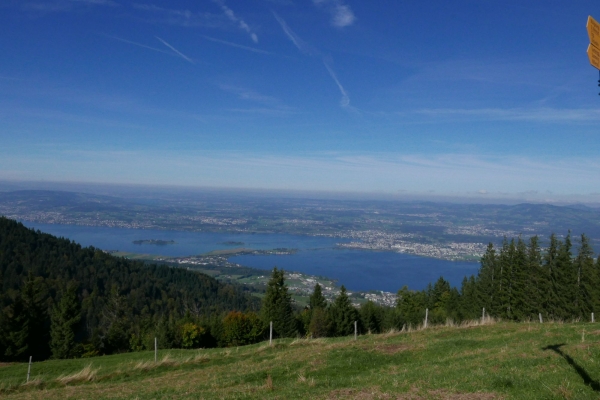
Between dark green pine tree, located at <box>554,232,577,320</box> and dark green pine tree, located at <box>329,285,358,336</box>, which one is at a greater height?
dark green pine tree, located at <box>554,232,577,320</box>

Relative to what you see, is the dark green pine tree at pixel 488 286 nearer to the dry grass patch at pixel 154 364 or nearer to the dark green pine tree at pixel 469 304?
the dark green pine tree at pixel 469 304

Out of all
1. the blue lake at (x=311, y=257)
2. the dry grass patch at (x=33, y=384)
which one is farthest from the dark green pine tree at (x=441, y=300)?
the dry grass patch at (x=33, y=384)

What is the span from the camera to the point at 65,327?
36469 millimetres

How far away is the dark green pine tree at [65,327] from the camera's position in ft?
119

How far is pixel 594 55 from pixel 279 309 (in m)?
33.6

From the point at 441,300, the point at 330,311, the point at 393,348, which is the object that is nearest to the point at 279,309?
the point at 330,311

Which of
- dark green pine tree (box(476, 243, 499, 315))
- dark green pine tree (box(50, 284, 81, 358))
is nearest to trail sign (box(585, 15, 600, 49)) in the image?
dark green pine tree (box(476, 243, 499, 315))

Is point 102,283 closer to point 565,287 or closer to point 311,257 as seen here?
point 311,257

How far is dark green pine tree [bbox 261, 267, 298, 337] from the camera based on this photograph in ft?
120

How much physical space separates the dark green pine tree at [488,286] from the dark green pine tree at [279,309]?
784 inches

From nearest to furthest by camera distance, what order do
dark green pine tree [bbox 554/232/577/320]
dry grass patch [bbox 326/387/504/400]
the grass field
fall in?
dry grass patch [bbox 326/387/504/400], the grass field, dark green pine tree [bbox 554/232/577/320]

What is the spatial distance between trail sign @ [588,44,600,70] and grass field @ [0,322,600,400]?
19.4ft

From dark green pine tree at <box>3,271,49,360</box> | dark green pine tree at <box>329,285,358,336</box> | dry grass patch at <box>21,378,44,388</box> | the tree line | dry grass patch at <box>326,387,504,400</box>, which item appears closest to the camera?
dry grass patch at <box>326,387,504,400</box>

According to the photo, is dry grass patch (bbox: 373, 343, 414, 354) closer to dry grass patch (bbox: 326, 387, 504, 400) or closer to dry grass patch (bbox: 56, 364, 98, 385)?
dry grass patch (bbox: 326, 387, 504, 400)
